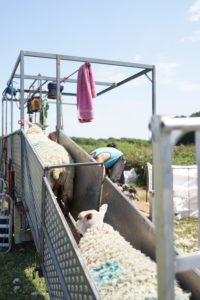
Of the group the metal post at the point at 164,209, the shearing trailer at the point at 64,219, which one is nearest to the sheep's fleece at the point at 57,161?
the shearing trailer at the point at 64,219

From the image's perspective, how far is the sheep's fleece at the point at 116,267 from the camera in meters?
1.86

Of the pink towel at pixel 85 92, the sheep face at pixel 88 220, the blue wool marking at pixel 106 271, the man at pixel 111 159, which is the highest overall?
the pink towel at pixel 85 92

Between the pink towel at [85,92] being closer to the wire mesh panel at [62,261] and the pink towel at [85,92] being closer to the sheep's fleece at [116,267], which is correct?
the wire mesh panel at [62,261]

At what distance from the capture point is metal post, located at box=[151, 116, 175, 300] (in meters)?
0.93

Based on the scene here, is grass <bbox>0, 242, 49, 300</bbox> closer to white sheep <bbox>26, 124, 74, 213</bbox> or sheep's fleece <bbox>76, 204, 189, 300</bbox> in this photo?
white sheep <bbox>26, 124, 74, 213</bbox>

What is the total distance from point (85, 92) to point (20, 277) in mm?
2919

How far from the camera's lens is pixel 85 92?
5188 mm

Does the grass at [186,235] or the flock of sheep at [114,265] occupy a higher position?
the flock of sheep at [114,265]

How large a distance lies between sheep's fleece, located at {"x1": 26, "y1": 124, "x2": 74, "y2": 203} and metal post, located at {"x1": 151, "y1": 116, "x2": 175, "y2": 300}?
2832 millimetres

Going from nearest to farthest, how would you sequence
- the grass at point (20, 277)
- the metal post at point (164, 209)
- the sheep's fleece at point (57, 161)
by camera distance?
the metal post at point (164, 209)
the grass at point (20, 277)
the sheep's fleece at point (57, 161)

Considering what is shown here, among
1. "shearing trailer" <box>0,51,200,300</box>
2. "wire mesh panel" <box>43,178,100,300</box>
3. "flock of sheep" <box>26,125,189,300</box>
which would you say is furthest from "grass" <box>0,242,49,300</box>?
"flock of sheep" <box>26,125,189,300</box>

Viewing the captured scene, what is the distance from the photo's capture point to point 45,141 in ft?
13.7

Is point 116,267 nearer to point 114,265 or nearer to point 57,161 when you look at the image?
point 114,265

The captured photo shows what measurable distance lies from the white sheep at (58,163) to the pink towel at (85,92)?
1098mm
